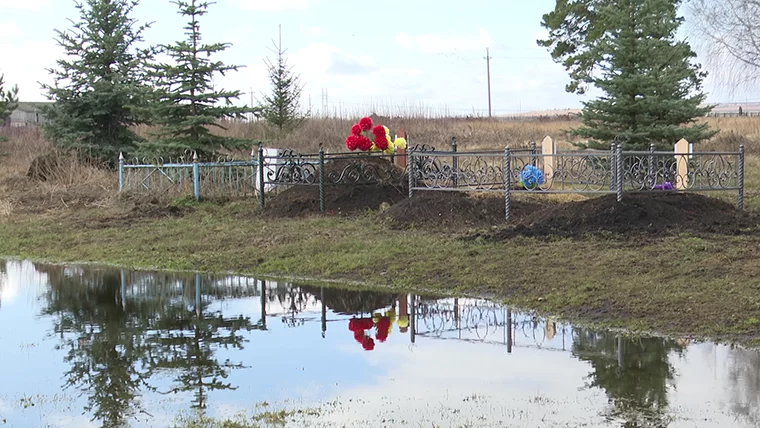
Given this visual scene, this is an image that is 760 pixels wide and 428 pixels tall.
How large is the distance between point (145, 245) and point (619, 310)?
31.7 feet

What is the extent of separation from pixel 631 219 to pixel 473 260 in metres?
2.82

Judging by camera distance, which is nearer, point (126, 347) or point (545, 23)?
point (126, 347)

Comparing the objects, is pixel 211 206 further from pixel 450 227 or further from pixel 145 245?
pixel 450 227

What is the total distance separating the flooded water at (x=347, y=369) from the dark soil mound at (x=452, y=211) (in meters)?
4.76

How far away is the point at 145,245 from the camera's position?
16.0m

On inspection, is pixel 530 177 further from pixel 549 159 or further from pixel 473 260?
pixel 473 260

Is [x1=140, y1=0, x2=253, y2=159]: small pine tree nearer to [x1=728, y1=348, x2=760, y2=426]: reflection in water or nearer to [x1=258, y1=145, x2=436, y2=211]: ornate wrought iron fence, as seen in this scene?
[x1=258, y1=145, x2=436, y2=211]: ornate wrought iron fence

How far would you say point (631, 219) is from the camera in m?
13.4

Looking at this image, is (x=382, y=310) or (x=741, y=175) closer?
(x=382, y=310)

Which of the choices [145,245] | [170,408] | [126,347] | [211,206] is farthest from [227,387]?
[211,206]

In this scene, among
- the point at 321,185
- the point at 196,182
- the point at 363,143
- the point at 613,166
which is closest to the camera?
the point at 613,166

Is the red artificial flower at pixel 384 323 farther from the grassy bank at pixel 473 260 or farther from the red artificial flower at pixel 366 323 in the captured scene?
the grassy bank at pixel 473 260

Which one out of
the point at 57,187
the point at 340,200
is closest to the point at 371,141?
the point at 340,200

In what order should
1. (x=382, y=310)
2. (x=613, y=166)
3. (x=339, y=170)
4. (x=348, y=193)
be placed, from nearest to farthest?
(x=382, y=310)
(x=613, y=166)
(x=348, y=193)
(x=339, y=170)
